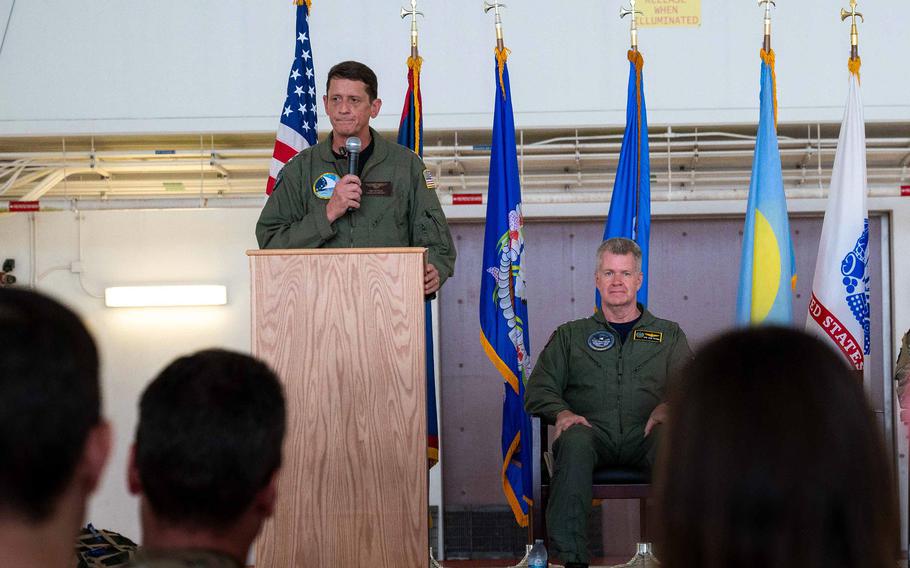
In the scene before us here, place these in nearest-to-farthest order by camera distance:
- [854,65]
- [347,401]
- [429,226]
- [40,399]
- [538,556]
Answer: [40,399] < [347,401] < [429,226] < [538,556] < [854,65]

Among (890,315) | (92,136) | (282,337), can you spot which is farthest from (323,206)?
(890,315)

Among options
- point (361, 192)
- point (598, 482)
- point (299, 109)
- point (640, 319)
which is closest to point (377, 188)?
point (361, 192)

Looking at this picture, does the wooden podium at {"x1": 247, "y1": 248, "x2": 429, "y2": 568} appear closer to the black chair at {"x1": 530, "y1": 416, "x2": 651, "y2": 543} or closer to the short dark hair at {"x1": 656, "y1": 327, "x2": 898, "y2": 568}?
the black chair at {"x1": 530, "y1": 416, "x2": 651, "y2": 543}

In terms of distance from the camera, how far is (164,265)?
5.77 metres

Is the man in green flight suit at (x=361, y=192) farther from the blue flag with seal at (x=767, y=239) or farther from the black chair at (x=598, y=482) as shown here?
the blue flag with seal at (x=767, y=239)

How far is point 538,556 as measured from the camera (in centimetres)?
379

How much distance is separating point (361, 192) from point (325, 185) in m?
0.16

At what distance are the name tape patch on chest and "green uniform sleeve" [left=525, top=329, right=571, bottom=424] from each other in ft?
2.76

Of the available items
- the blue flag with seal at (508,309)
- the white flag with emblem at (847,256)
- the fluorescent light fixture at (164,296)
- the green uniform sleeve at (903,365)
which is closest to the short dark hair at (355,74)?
the blue flag with seal at (508,309)

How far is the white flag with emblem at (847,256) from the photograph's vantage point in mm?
4559

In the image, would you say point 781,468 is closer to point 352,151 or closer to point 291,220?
point 352,151

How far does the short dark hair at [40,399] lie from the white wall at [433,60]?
4394 mm

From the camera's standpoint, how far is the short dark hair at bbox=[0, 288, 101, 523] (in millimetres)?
1002

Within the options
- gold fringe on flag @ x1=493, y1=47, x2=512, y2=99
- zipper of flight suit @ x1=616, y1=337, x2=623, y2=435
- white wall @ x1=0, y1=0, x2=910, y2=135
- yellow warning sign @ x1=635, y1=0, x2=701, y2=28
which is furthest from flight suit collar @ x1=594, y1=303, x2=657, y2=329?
yellow warning sign @ x1=635, y1=0, x2=701, y2=28
